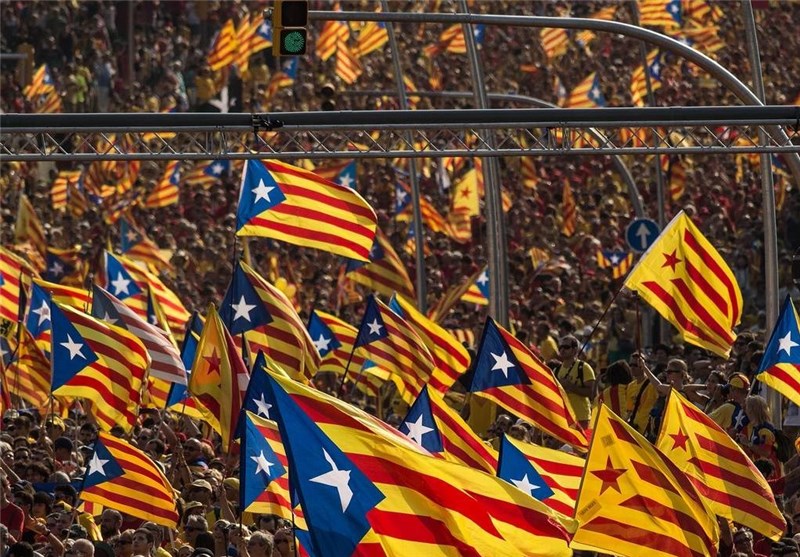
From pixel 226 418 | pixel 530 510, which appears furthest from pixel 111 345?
pixel 530 510

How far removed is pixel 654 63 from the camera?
43.5 meters

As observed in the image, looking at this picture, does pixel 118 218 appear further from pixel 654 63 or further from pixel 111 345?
pixel 111 345

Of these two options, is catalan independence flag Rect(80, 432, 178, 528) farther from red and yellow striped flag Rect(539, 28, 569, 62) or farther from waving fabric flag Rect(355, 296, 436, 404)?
red and yellow striped flag Rect(539, 28, 569, 62)

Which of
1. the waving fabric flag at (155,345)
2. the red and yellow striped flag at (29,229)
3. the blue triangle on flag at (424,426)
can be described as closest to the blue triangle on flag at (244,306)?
the waving fabric flag at (155,345)

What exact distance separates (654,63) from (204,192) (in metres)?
8.36

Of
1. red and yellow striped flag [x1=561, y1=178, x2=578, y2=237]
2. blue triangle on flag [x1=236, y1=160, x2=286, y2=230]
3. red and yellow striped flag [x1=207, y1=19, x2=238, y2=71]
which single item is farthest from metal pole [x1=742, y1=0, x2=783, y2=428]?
red and yellow striped flag [x1=207, y1=19, x2=238, y2=71]

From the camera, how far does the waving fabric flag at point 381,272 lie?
2922 centimetres

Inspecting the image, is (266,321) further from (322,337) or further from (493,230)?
(493,230)

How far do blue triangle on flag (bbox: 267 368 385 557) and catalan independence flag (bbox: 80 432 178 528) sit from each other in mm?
4674

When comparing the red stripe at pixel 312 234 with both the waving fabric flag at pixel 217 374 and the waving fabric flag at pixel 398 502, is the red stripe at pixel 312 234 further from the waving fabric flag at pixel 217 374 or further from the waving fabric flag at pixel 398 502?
the waving fabric flag at pixel 398 502

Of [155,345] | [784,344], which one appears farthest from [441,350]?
[784,344]

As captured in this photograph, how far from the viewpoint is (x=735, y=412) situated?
19.7 metres

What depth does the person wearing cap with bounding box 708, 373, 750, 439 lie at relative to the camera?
64.0 feet

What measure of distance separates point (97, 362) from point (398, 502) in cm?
855
